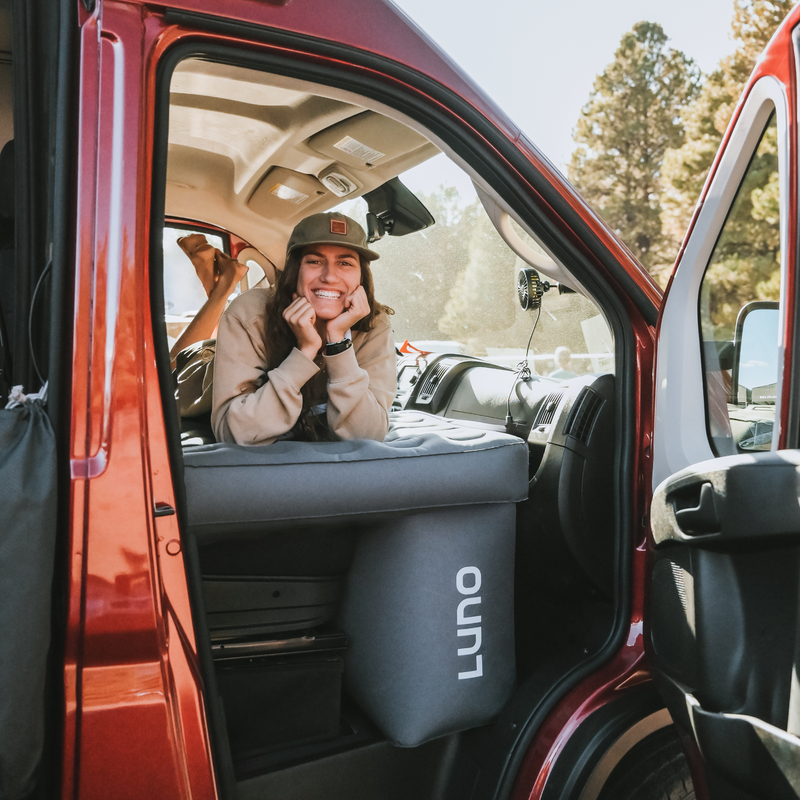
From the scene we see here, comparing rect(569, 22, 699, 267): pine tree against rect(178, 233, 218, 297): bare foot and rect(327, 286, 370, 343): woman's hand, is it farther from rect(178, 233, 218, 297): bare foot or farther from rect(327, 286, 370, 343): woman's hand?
rect(327, 286, 370, 343): woman's hand

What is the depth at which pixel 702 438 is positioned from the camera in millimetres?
1478

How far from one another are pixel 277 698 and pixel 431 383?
1.82 metres

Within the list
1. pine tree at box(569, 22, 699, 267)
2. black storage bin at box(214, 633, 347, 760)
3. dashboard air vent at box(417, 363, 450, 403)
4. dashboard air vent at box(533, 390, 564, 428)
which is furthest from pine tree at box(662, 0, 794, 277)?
black storage bin at box(214, 633, 347, 760)

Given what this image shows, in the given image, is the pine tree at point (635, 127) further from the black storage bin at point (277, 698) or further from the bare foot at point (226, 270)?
the black storage bin at point (277, 698)

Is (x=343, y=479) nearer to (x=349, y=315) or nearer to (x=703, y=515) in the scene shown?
(x=349, y=315)

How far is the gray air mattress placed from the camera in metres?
1.43

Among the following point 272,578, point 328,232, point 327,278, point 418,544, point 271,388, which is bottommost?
point 272,578

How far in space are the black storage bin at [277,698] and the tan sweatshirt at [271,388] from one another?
51 cm

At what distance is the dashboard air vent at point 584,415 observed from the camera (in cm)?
174

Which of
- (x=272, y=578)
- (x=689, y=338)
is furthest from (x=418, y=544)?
(x=689, y=338)

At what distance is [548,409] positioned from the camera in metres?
2.05

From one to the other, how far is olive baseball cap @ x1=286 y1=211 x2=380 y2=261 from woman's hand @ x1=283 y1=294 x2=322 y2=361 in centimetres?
20

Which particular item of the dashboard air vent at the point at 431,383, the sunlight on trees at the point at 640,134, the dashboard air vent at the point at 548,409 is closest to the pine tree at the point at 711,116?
the sunlight on trees at the point at 640,134

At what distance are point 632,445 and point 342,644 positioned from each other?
0.84 meters
